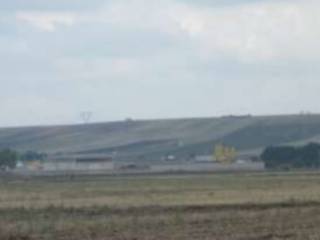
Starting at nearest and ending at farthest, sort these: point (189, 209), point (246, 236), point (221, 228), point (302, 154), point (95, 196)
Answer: point (246, 236)
point (221, 228)
point (189, 209)
point (95, 196)
point (302, 154)

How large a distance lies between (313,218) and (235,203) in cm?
1460

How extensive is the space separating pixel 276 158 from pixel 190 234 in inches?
5659

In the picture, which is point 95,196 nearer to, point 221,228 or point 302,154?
point 221,228

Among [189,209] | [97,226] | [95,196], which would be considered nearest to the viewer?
[97,226]

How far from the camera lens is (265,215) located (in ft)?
165

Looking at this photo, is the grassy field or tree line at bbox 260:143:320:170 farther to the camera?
tree line at bbox 260:143:320:170

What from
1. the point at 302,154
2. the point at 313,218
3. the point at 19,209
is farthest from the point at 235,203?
the point at 302,154

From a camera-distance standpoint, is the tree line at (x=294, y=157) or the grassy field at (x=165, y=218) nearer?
the grassy field at (x=165, y=218)

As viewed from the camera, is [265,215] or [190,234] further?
[265,215]

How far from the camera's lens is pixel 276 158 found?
602 ft

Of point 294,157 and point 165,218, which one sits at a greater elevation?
point 294,157

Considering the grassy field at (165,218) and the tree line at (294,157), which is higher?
the tree line at (294,157)

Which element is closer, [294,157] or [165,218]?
[165,218]

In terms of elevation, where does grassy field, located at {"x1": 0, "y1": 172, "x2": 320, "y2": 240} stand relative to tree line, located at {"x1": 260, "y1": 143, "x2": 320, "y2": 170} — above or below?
below
